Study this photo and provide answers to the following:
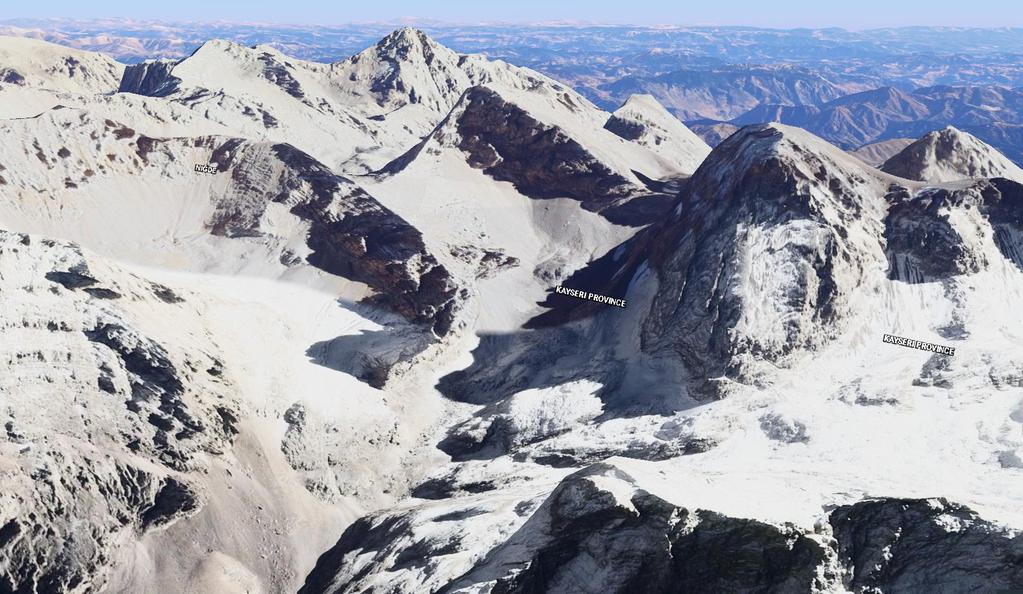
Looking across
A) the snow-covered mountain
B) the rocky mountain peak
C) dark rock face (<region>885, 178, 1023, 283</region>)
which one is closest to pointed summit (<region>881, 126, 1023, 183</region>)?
→ the snow-covered mountain

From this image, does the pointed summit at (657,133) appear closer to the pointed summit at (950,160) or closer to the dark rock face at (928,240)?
the pointed summit at (950,160)

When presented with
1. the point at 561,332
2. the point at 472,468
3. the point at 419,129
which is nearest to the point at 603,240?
the point at 561,332

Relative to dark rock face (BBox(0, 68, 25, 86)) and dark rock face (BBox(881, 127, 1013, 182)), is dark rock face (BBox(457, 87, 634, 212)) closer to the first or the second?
dark rock face (BBox(881, 127, 1013, 182))

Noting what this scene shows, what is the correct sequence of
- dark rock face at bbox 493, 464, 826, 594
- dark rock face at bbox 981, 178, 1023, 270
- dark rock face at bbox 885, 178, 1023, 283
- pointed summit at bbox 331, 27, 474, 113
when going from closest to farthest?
dark rock face at bbox 493, 464, 826, 594
dark rock face at bbox 885, 178, 1023, 283
dark rock face at bbox 981, 178, 1023, 270
pointed summit at bbox 331, 27, 474, 113

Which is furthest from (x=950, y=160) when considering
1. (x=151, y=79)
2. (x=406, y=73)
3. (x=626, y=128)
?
(x=151, y=79)

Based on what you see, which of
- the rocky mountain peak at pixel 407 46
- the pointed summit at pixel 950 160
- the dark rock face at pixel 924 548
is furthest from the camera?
the rocky mountain peak at pixel 407 46

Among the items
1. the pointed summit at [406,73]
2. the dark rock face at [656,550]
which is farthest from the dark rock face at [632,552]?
the pointed summit at [406,73]
